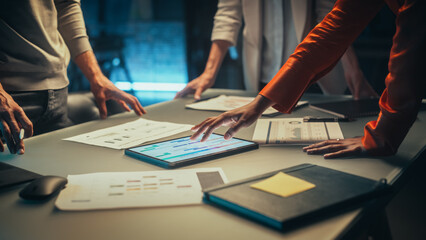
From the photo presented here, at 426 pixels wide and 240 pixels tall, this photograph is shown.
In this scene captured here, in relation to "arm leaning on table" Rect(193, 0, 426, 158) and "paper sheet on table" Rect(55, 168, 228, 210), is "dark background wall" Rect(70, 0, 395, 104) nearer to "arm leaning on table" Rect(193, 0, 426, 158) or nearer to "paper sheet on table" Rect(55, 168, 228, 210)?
"arm leaning on table" Rect(193, 0, 426, 158)

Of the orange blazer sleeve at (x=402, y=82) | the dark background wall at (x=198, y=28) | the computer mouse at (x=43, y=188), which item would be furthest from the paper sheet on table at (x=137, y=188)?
the dark background wall at (x=198, y=28)

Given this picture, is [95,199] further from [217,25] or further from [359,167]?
[217,25]


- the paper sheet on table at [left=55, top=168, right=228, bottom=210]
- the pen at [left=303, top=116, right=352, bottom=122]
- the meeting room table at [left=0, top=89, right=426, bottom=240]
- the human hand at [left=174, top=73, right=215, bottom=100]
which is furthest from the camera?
the human hand at [left=174, top=73, right=215, bottom=100]

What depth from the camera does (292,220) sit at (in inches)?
22.2

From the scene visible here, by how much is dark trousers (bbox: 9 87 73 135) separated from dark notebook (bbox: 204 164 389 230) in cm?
94

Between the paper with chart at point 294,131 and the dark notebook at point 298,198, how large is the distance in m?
0.32

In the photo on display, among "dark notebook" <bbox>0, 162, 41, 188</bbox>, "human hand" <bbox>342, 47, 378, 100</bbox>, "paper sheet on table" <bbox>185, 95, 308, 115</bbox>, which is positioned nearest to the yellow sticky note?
"dark notebook" <bbox>0, 162, 41, 188</bbox>

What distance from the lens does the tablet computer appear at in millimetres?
897

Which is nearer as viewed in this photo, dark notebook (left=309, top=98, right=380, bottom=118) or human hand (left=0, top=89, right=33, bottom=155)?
human hand (left=0, top=89, right=33, bottom=155)

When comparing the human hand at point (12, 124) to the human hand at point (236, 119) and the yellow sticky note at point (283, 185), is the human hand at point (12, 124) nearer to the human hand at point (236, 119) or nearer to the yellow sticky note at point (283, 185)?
the human hand at point (236, 119)

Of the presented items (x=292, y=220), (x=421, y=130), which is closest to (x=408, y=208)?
(x=421, y=130)

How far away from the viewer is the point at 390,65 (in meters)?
0.89

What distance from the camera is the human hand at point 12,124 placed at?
97cm

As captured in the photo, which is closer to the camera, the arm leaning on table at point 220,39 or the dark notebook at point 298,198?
the dark notebook at point 298,198
